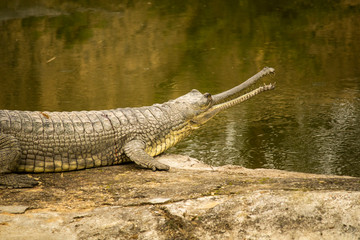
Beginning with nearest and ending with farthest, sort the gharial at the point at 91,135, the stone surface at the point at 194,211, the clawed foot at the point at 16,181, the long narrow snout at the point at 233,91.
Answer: the stone surface at the point at 194,211 → the clawed foot at the point at 16,181 → the gharial at the point at 91,135 → the long narrow snout at the point at 233,91

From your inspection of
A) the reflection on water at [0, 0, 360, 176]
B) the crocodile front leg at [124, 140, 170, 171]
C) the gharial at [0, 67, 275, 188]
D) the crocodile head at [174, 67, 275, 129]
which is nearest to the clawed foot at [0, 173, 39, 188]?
the gharial at [0, 67, 275, 188]

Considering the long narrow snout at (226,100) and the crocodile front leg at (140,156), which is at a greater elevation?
the long narrow snout at (226,100)

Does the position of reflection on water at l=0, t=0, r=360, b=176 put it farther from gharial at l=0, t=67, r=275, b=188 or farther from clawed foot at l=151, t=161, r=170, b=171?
clawed foot at l=151, t=161, r=170, b=171

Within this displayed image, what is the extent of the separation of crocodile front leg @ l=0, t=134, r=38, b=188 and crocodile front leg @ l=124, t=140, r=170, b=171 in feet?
2.90

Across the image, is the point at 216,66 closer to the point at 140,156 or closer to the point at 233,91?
the point at 233,91

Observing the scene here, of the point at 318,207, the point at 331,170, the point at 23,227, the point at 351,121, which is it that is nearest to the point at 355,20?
the point at 351,121

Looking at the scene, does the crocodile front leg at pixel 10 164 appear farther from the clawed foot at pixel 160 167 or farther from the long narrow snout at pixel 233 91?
the long narrow snout at pixel 233 91

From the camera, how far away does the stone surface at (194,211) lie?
2680 mm

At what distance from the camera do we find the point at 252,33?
9766 mm

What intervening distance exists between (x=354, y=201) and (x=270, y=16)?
9.13 metres

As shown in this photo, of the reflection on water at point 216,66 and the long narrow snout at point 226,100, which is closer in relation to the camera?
the long narrow snout at point 226,100

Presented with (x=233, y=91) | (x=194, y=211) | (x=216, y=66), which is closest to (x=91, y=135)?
(x=194, y=211)

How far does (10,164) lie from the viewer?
11.8 ft

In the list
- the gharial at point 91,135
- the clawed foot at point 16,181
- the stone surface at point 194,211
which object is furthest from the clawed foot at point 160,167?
the clawed foot at point 16,181
